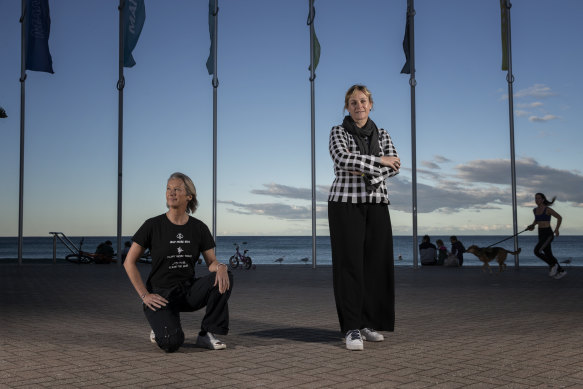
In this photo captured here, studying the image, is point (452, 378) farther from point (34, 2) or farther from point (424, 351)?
point (34, 2)

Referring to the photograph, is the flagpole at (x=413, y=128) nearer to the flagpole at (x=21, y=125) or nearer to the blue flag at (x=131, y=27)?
the blue flag at (x=131, y=27)

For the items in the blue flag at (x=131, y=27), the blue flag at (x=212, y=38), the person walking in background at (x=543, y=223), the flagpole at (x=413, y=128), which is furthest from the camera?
the blue flag at (x=212, y=38)

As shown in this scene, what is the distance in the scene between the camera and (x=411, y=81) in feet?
53.7

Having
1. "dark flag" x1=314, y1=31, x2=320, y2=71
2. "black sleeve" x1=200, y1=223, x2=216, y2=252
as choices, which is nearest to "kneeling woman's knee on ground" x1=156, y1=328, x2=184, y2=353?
"black sleeve" x1=200, y1=223, x2=216, y2=252

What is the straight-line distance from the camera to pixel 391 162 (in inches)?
182

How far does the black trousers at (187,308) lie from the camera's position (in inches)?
171

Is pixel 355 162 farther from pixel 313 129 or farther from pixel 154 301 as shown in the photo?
pixel 313 129

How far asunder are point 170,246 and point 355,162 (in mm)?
1495

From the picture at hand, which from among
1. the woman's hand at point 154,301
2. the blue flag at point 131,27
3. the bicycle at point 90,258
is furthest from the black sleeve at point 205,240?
the bicycle at point 90,258

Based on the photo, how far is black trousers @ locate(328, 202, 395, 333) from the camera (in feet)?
15.3

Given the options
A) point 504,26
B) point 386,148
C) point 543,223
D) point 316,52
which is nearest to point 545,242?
point 543,223

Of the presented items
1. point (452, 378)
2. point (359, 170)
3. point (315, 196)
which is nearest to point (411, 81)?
point (315, 196)

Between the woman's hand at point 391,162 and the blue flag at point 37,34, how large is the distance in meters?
16.2

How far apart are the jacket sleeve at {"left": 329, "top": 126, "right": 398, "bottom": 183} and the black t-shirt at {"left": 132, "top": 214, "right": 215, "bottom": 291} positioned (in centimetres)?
118
